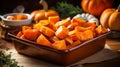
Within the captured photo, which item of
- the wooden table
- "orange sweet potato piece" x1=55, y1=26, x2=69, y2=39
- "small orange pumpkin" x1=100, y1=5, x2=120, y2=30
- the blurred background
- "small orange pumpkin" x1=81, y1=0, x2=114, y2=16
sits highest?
the blurred background

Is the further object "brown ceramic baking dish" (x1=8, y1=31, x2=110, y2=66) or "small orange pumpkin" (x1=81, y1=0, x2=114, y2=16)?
"small orange pumpkin" (x1=81, y1=0, x2=114, y2=16)

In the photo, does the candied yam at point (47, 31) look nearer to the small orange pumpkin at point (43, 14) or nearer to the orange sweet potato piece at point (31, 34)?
the orange sweet potato piece at point (31, 34)

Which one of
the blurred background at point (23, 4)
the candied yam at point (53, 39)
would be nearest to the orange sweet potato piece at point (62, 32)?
the candied yam at point (53, 39)

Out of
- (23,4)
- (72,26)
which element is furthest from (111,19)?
(23,4)

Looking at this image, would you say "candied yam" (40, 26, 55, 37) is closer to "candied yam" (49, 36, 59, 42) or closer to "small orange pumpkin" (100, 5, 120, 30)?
"candied yam" (49, 36, 59, 42)

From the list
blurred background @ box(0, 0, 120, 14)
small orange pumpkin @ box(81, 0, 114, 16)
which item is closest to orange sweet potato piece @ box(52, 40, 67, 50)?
small orange pumpkin @ box(81, 0, 114, 16)

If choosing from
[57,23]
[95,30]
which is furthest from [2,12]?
[95,30]
